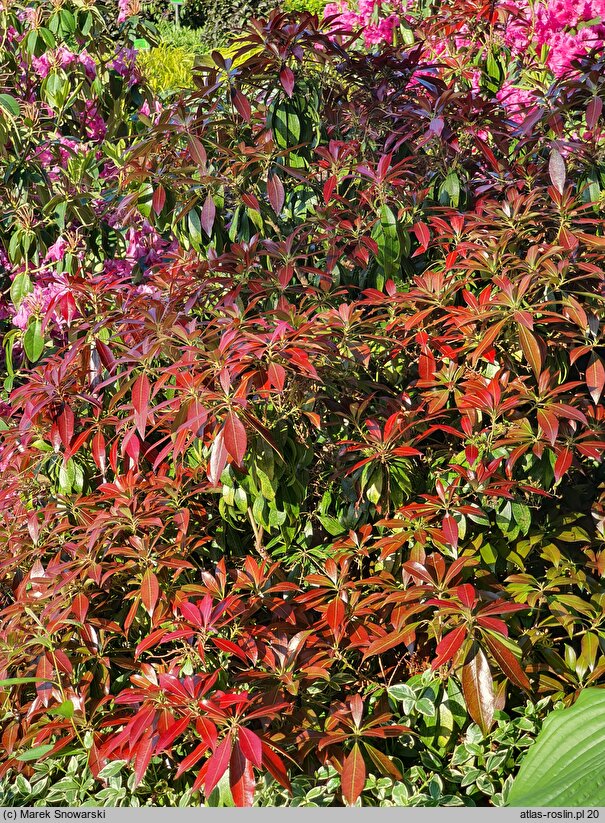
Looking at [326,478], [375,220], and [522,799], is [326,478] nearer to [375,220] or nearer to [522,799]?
[375,220]

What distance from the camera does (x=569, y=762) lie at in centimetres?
133

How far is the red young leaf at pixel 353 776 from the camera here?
5.61 feet

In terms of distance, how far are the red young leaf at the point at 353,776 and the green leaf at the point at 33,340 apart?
1.45m

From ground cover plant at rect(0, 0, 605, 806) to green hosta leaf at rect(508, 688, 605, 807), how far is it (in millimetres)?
237

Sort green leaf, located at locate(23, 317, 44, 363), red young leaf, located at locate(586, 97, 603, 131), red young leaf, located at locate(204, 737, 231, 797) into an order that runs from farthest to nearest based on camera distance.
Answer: green leaf, located at locate(23, 317, 44, 363)
red young leaf, located at locate(586, 97, 603, 131)
red young leaf, located at locate(204, 737, 231, 797)

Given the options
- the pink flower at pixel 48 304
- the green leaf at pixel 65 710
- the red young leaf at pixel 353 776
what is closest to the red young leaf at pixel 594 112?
the pink flower at pixel 48 304

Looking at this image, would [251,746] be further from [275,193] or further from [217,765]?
[275,193]

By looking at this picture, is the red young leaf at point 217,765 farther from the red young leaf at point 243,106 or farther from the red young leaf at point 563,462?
the red young leaf at point 243,106

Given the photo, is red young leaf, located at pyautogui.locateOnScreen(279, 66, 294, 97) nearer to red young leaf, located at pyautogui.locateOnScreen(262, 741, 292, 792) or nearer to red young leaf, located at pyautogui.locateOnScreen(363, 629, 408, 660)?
red young leaf, located at pyautogui.locateOnScreen(363, 629, 408, 660)

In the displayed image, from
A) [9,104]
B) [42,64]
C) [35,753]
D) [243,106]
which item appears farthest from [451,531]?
[42,64]

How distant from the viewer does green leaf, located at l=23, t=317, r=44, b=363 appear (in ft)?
8.12

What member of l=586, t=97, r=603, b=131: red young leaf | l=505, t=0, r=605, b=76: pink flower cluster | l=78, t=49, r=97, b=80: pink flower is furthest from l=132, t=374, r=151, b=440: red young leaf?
l=505, t=0, r=605, b=76: pink flower cluster
